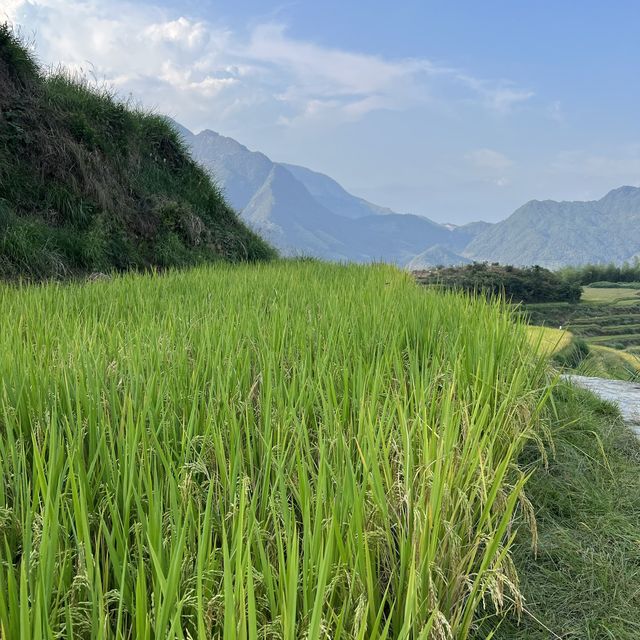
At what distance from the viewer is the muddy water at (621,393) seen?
3.54 meters

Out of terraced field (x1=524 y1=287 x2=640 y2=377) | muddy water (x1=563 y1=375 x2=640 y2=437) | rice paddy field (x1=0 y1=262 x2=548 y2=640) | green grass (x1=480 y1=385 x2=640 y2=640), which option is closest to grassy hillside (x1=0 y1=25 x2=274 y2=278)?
rice paddy field (x1=0 y1=262 x2=548 y2=640)

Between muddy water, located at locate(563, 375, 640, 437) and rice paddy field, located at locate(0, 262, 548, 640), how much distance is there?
0.83m

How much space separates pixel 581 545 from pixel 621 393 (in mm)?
2845

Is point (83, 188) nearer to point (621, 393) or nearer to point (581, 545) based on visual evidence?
point (621, 393)

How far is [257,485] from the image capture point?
4.15ft

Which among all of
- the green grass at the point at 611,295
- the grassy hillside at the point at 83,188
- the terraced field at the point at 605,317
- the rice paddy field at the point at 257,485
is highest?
the grassy hillside at the point at 83,188

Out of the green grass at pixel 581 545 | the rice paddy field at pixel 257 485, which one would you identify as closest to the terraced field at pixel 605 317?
the green grass at pixel 581 545

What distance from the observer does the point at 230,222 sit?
1214 cm

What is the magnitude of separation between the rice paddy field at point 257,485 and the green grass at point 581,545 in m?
0.15

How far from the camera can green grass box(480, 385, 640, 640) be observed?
153 cm

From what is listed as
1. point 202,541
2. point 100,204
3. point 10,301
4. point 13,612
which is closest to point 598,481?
point 202,541

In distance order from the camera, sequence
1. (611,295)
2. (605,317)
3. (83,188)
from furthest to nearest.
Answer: (611,295) → (605,317) → (83,188)

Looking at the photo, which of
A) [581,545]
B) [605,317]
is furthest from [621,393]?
[605,317]

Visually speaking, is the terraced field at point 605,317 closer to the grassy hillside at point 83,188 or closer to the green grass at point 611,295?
the green grass at point 611,295
